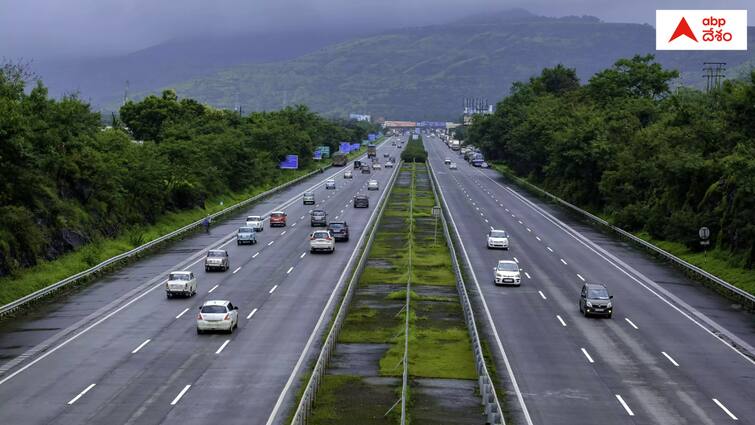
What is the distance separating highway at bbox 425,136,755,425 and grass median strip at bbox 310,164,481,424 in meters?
1.66

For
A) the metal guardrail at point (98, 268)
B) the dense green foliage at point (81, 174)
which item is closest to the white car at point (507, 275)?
the metal guardrail at point (98, 268)

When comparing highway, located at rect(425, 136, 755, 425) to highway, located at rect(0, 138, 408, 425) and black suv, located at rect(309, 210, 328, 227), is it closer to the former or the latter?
highway, located at rect(0, 138, 408, 425)

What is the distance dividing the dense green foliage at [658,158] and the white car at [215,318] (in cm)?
3132

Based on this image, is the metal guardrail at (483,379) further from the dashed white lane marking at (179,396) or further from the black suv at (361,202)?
the black suv at (361,202)

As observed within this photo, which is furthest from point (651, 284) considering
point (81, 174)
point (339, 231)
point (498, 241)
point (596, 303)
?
point (81, 174)

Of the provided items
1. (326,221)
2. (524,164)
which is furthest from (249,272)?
(524,164)

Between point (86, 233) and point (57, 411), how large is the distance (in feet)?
144

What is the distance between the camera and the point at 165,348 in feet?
132

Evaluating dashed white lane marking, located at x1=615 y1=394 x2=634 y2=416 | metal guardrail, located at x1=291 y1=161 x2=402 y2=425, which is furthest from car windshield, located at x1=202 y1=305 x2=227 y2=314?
dashed white lane marking, located at x1=615 y1=394 x2=634 y2=416

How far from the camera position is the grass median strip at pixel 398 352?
3128 cm

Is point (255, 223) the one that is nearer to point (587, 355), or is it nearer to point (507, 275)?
point (507, 275)

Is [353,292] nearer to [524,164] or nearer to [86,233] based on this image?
[86,233]

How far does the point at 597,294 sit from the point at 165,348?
2150cm

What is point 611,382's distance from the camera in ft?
117
